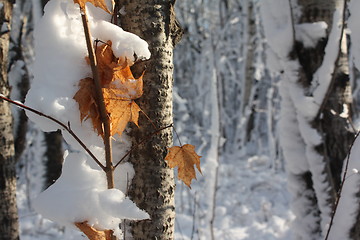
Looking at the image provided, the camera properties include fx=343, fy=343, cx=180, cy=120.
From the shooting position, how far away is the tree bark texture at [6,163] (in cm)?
237

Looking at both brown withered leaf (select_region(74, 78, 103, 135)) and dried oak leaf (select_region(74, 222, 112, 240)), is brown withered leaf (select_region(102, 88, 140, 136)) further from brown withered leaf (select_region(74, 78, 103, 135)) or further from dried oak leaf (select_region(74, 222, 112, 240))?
dried oak leaf (select_region(74, 222, 112, 240))

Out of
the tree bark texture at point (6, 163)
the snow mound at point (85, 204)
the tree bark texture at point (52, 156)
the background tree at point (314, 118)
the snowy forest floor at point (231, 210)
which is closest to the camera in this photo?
the snow mound at point (85, 204)

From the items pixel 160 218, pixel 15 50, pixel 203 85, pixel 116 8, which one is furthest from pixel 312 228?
pixel 203 85

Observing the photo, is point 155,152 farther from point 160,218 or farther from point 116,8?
point 116,8

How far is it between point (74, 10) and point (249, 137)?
11608mm

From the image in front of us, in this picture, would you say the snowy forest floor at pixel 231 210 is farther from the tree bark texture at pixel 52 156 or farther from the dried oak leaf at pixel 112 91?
the dried oak leaf at pixel 112 91

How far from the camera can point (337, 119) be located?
2254 millimetres

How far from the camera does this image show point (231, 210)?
19.6ft

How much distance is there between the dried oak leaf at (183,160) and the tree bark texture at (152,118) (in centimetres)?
4

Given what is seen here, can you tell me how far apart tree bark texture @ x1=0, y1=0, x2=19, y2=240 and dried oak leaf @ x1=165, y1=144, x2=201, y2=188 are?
70.1 inches

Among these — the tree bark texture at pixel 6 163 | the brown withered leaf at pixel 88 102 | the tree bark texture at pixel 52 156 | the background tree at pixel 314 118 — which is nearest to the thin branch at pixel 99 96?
the brown withered leaf at pixel 88 102

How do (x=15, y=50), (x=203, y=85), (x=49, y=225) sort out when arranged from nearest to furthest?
(x=15, y=50), (x=49, y=225), (x=203, y=85)

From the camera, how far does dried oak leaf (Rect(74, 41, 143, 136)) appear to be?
33.9 inches

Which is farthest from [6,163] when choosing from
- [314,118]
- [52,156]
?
[52,156]
